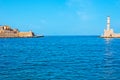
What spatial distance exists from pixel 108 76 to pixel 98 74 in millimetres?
1269

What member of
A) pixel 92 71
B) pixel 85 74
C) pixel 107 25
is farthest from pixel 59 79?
pixel 107 25

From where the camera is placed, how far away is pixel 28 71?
Result: 98.5 ft

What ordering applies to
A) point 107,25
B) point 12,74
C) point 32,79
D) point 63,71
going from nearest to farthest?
point 32,79, point 12,74, point 63,71, point 107,25

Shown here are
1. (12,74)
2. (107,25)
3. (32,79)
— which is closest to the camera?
(32,79)

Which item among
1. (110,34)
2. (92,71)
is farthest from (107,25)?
(92,71)

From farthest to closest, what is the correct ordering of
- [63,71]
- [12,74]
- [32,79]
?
1. [63,71]
2. [12,74]
3. [32,79]

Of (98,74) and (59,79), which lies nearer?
(59,79)

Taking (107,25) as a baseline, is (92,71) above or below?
below

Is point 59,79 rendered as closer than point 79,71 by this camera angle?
Yes

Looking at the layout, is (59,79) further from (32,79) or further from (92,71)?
(92,71)

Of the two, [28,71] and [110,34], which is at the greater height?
[110,34]

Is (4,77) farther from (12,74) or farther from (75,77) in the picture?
(75,77)

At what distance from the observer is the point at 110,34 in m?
181

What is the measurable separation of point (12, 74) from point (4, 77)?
1.59m
